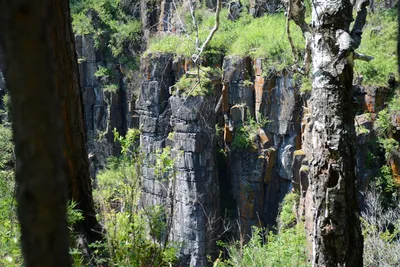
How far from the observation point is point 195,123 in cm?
1318

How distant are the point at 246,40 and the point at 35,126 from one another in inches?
524

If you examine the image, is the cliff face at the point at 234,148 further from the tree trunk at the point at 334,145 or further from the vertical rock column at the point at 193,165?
the tree trunk at the point at 334,145

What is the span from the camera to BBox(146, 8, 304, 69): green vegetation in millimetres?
13039

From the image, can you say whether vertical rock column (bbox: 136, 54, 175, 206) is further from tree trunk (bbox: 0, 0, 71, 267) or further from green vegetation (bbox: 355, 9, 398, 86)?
tree trunk (bbox: 0, 0, 71, 267)

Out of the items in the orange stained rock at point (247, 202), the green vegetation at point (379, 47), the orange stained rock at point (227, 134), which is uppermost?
the green vegetation at point (379, 47)

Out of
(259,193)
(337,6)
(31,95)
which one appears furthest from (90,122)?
(31,95)

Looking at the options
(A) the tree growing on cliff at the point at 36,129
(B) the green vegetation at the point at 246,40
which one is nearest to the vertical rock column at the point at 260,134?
(B) the green vegetation at the point at 246,40

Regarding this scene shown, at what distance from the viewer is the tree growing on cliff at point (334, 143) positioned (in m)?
3.44

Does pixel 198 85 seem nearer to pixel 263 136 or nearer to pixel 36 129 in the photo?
pixel 263 136

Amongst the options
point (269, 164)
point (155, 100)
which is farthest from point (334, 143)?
point (155, 100)

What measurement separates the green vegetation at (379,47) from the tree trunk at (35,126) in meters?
11.2

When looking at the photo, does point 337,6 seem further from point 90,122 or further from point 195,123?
point 90,122

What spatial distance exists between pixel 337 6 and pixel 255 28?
11.1 metres

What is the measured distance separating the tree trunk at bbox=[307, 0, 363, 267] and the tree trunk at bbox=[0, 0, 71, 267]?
2802 millimetres
